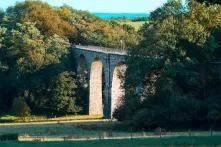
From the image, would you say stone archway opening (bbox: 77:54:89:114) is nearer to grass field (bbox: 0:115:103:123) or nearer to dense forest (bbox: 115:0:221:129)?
grass field (bbox: 0:115:103:123)

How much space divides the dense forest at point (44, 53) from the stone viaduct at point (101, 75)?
1.34 m

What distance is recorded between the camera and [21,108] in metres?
73.6

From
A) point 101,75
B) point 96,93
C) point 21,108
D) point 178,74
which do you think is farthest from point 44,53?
point 178,74

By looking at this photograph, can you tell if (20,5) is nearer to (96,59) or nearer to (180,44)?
(96,59)

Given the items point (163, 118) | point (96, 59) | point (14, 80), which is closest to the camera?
point (163, 118)

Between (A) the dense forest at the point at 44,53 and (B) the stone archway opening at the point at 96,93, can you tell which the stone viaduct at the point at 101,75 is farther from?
(A) the dense forest at the point at 44,53

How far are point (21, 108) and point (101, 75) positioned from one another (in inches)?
407

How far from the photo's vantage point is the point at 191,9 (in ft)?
167

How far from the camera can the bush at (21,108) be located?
73.2 meters

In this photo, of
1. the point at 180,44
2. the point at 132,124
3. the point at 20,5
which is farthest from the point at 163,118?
the point at 20,5

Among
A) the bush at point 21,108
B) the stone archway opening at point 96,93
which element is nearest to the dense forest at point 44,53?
the bush at point 21,108

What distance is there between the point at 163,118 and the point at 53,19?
151 ft

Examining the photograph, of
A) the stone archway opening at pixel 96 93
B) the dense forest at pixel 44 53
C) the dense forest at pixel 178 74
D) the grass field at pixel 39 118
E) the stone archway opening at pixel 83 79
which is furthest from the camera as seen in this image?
the stone archway opening at pixel 83 79

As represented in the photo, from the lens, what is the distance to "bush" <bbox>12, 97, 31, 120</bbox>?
73188 mm
